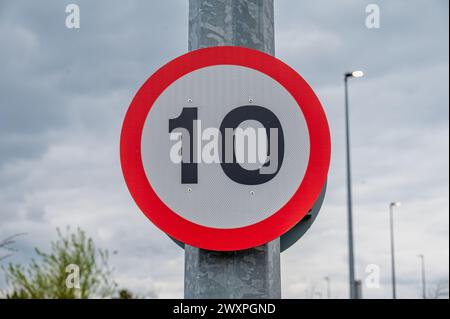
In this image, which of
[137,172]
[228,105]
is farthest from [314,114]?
[137,172]

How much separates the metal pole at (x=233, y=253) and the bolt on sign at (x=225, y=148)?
0.09m

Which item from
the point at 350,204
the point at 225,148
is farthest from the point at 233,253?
the point at 350,204

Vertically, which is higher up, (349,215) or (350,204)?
(350,204)

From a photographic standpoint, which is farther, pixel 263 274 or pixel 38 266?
pixel 38 266

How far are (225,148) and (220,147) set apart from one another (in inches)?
0.7

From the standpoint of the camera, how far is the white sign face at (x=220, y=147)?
221 centimetres

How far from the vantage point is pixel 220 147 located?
2213mm

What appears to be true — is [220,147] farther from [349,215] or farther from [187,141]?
[349,215]

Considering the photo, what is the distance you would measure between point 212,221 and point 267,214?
0.61 ft

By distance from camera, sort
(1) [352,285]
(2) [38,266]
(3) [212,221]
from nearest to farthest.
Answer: (3) [212,221] < (2) [38,266] < (1) [352,285]

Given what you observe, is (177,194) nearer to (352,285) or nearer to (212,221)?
(212,221)

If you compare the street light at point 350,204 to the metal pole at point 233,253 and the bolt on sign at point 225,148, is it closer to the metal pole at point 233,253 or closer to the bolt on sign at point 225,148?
the metal pole at point 233,253
